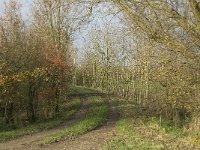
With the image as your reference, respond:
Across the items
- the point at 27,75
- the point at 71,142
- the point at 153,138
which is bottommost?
the point at 71,142

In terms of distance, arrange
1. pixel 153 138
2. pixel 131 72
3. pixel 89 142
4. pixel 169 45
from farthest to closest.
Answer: pixel 131 72 → pixel 89 142 → pixel 153 138 → pixel 169 45

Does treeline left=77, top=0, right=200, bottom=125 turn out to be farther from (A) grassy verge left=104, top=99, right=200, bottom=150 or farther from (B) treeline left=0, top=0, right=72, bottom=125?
(B) treeline left=0, top=0, right=72, bottom=125

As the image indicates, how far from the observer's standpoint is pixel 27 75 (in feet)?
86.6

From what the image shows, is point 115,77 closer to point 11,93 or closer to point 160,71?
point 11,93

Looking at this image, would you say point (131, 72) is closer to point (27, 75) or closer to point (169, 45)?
point (27, 75)

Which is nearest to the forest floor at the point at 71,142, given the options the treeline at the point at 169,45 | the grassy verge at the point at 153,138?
the grassy verge at the point at 153,138

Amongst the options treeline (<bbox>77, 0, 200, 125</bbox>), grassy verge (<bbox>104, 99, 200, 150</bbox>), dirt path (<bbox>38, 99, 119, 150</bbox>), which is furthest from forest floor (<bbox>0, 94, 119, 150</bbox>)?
treeline (<bbox>77, 0, 200, 125</bbox>)

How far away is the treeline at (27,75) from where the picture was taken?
87.4 ft

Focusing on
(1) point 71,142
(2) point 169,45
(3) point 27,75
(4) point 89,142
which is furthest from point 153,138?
(3) point 27,75

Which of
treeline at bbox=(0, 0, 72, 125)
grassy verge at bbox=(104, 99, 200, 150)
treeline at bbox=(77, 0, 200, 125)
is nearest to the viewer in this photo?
treeline at bbox=(77, 0, 200, 125)

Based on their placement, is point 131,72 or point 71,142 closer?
point 71,142

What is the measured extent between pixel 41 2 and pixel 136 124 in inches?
877

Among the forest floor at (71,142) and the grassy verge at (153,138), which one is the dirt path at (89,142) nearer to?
the forest floor at (71,142)

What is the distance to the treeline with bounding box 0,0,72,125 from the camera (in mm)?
26641
